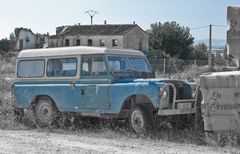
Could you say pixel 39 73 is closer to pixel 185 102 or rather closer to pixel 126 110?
pixel 126 110

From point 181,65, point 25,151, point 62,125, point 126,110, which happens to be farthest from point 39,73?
point 181,65

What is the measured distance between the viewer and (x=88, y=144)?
33.3 ft

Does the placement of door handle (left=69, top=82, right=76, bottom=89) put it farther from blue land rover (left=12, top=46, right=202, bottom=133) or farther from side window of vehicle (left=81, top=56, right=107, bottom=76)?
side window of vehicle (left=81, top=56, right=107, bottom=76)

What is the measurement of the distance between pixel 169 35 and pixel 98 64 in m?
69.7

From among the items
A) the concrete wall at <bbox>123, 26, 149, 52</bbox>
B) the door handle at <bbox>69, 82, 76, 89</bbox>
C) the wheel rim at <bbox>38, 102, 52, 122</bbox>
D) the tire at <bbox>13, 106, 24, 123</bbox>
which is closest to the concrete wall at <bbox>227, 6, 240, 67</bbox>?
the door handle at <bbox>69, 82, 76, 89</bbox>

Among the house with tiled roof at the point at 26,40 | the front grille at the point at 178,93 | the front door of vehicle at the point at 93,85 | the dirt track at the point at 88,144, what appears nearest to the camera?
the dirt track at the point at 88,144

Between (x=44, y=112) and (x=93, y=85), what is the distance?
2.04 metres

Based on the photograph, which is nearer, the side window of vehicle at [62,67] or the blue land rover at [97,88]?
the blue land rover at [97,88]

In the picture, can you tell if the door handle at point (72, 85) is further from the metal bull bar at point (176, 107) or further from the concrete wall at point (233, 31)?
the concrete wall at point (233, 31)

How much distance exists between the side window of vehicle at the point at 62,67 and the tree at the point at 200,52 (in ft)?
232

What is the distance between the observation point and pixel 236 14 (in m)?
9.42

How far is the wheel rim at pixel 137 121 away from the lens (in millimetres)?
11427

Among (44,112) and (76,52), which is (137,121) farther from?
(44,112)

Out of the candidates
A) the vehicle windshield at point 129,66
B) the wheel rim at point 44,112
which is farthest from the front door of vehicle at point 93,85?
the wheel rim at point 44,112
